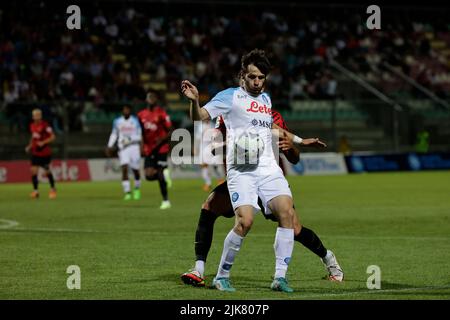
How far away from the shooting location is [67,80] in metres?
37.1

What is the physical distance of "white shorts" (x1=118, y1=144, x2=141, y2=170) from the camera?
2739 cm

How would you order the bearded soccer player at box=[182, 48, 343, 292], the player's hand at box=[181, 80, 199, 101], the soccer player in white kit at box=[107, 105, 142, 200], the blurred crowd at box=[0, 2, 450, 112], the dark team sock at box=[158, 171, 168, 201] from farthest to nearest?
the blurred crowd at box=[0, 2, 450, 112] < the soccer player in white kit at box=[107, 105, 142, 200] < the dark team sock at box=[158, 171, 168, 201] < the bearded soccer player at box=[182, 48, 343, 292] < the player's hand at box=[181, 80, 199, 101]

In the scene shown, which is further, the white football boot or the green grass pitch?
the white football boot

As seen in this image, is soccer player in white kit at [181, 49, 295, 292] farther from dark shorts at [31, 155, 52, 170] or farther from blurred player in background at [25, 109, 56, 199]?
dark shorts at [31, 155, 52, 170]

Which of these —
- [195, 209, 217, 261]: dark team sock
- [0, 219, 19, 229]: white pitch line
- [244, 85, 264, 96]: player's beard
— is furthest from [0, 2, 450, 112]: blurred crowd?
[244, 85, 264, 96]: player's beard

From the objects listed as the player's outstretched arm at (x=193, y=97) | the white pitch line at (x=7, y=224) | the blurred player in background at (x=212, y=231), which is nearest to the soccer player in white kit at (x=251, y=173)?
the player's outstretched arm at (x=193, y=97)

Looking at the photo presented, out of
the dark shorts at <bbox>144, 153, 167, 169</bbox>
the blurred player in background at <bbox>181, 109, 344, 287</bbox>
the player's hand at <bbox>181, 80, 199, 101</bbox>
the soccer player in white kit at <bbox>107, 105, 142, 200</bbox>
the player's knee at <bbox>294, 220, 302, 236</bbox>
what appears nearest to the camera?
the player's hand at <bbox>181, 80, 199, 101</bbox>

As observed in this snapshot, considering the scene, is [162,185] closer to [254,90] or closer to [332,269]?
[332,269]

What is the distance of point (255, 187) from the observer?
1020 centimetres

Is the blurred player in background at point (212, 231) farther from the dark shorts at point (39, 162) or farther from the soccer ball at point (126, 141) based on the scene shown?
the dark shorts at point (39, 162)

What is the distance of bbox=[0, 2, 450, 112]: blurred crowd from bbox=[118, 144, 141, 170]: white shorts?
895cm

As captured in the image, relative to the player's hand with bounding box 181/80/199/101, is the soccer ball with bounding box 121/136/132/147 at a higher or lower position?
lower

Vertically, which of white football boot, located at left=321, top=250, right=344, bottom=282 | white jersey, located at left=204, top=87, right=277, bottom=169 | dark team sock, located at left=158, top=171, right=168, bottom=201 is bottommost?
dark team sock, located at left=158, top=171, right=168, bottom=201
